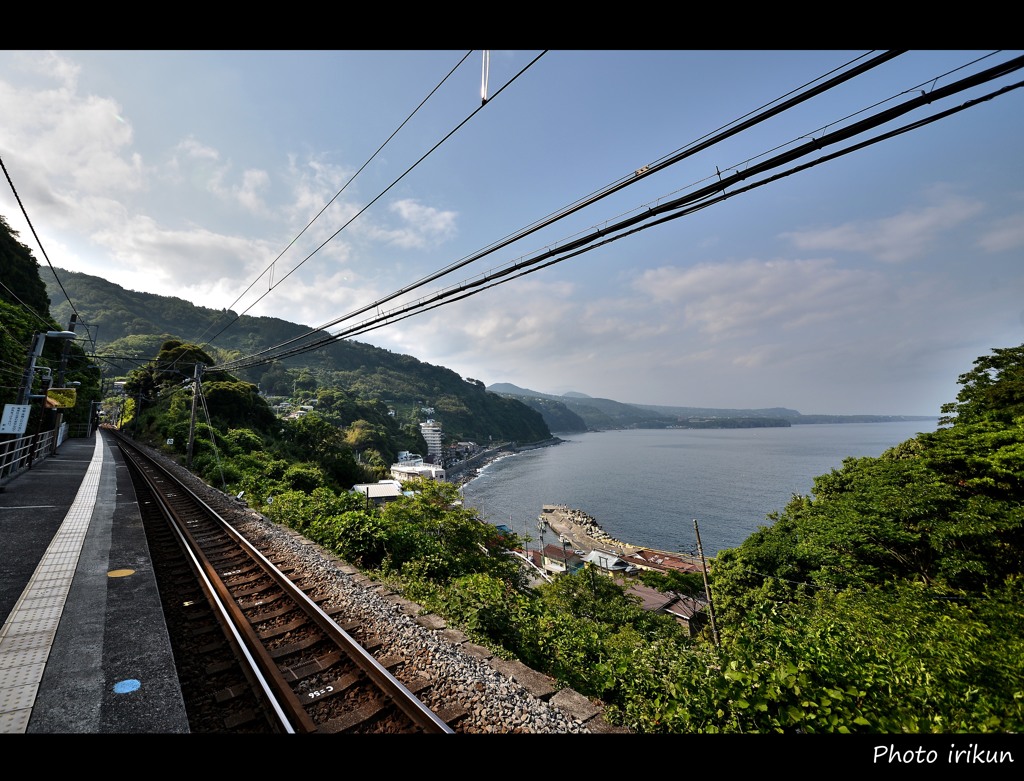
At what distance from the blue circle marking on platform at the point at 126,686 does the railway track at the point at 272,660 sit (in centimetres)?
43

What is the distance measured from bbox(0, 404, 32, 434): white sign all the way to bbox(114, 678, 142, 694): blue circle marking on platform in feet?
50.7

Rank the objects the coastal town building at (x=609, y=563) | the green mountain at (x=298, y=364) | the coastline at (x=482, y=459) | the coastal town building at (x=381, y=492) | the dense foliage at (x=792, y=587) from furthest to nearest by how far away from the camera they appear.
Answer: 1. the green mountain at (x=298, y=364)
2. the coastline at (x=482, y=459)
3. the coastal town building at (x=381, y=492)
4. the coastal town building at (x=609, y=563)
5. the dense foliage at (x=792, y=587)

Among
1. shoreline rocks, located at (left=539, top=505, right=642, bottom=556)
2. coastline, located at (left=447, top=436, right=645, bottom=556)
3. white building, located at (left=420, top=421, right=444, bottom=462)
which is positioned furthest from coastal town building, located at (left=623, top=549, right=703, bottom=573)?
white building, located at (left=420, top=421, right=444, bottom=462)

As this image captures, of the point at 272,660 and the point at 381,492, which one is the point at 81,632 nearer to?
the point at 272,660

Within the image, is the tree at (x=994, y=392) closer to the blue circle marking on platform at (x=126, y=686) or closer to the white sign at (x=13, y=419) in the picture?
the blue circle marking on platform at (x=126, y=686)

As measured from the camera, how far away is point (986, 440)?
13.5 metres

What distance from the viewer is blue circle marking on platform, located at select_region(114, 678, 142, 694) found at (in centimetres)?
348

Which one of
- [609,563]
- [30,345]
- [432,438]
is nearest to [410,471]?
[609,563]

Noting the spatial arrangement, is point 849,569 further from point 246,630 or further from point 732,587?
point 246,630

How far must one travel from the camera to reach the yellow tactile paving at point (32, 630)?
3155mm

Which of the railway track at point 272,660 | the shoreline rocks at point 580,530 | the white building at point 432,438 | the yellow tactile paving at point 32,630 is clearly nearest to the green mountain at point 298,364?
the white building at point 432,438

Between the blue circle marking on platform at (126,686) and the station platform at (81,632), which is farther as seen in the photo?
the blue circle marking on platform at (126,686)

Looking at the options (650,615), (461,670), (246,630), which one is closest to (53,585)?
(246,630)
